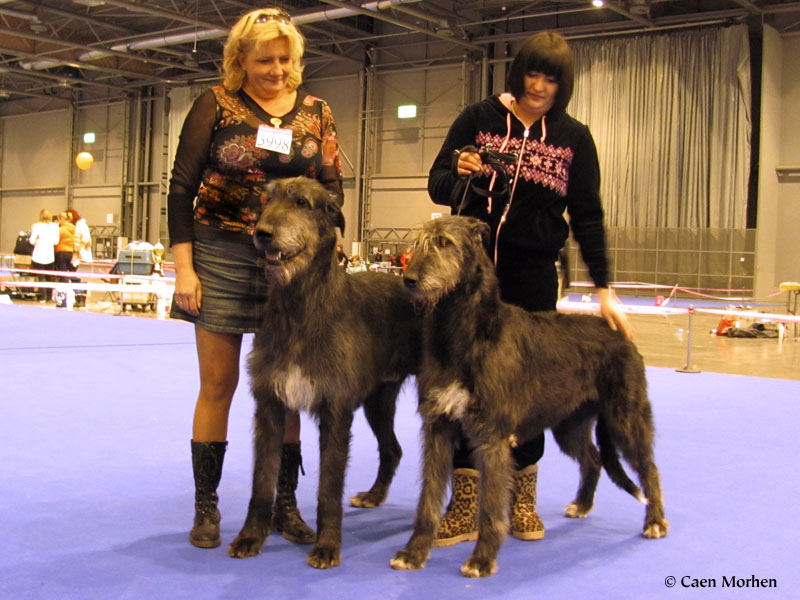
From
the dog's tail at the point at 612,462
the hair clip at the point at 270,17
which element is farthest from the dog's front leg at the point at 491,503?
the hair clip at the point at 270,17

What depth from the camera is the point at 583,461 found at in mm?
3227

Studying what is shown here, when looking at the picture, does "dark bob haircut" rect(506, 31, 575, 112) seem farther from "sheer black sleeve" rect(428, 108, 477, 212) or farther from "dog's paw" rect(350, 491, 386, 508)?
"dog's paw" rect(350, 491, 386, 508)

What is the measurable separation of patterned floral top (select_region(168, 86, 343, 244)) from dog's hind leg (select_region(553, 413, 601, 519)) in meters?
1.34

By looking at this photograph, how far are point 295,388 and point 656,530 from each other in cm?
145

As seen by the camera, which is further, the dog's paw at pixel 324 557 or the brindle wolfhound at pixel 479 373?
the dog's paw at pixel 324 557

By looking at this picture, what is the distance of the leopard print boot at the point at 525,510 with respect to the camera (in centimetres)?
295

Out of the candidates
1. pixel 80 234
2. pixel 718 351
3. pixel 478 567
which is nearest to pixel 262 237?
pixel 478 567

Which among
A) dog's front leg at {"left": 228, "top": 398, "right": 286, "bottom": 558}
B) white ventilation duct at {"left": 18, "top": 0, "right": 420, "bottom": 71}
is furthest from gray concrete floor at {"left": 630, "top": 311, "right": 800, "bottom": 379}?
white ventilation duct at {"left": 18, "top": 0, "right": 420, "bottom": 71}

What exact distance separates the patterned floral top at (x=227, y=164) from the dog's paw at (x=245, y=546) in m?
1.01

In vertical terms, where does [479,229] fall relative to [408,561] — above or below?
above

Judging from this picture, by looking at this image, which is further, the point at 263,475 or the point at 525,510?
the point at 525,510

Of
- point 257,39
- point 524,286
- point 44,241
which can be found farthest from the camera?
point 44,241

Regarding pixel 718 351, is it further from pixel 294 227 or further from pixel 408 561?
pixel 294 227

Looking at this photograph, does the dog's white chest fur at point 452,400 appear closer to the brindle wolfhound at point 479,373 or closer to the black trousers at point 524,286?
the brindle wolfhound at point 479,373
